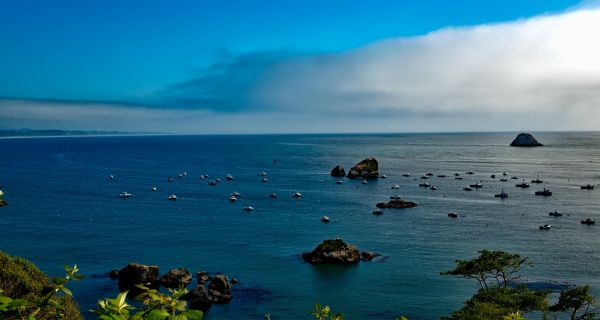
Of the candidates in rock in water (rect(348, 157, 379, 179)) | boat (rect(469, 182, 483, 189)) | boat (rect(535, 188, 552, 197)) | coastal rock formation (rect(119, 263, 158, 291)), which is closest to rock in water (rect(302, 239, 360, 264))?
coastal rock formation (rect(119, 263, 158, 291))

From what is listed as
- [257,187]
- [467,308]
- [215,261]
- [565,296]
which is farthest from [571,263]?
[257,187]

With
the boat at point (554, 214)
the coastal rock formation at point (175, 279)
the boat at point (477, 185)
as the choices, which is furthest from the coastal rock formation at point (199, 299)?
the boat at point (477, 185)

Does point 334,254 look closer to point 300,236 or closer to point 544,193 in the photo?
point 300,236

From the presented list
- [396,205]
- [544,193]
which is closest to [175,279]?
[396,205]

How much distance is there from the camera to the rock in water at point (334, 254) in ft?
253

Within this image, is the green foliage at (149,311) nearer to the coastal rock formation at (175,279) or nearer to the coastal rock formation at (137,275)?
the coastal rock formation at (175,279)

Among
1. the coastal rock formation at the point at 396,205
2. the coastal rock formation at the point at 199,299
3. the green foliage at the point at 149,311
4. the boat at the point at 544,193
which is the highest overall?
the green foliage at the point at 149,311

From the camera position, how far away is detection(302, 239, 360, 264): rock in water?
77.2 m

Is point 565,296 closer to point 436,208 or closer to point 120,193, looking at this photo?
point 436,208

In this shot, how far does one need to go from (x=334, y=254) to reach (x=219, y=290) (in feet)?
75.3

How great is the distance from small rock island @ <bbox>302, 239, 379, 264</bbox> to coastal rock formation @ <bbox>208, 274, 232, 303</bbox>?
19.9 metres

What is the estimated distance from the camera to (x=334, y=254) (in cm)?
7750

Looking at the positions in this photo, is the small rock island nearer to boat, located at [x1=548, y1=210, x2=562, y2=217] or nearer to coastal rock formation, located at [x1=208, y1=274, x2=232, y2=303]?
coastal rock formation, located at [x1=208, y1=274, x2=232, y2=303]

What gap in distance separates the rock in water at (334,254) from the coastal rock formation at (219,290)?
1984 centimetres
